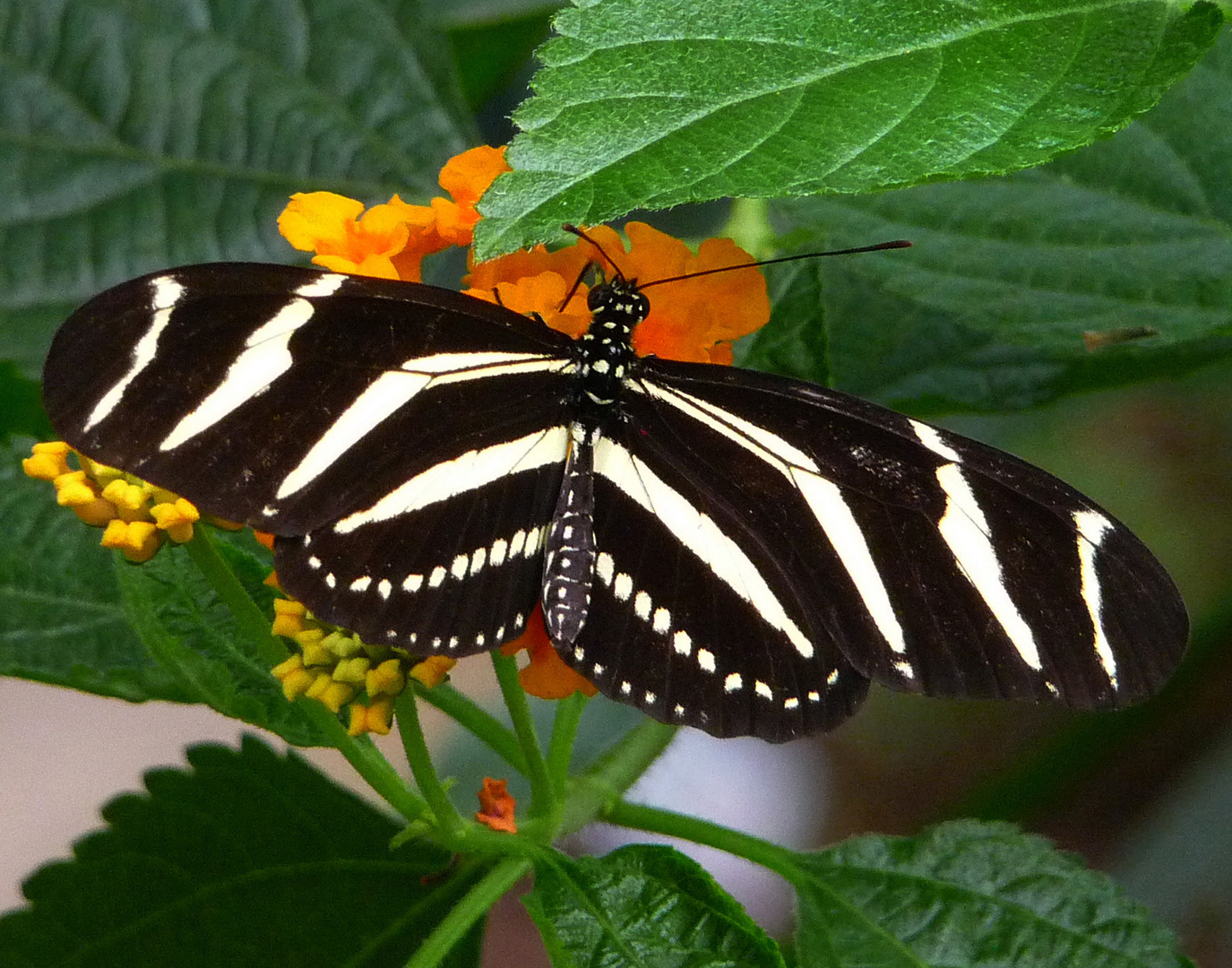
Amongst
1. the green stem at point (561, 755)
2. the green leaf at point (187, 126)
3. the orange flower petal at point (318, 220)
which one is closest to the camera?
the orange flower petal at point (318, 220)

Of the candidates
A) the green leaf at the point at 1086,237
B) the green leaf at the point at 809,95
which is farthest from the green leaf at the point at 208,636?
the green leaf at the point at 1086,237

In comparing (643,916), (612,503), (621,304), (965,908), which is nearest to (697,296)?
(621,304)

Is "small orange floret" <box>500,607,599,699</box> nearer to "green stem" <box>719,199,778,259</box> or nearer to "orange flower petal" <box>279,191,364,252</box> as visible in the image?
"orange flower petal" <box>279,191,364,252</box>

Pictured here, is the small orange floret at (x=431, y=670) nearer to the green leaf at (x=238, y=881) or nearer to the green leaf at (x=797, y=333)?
the green leaf at (x=238, y=881)

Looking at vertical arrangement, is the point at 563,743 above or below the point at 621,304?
below

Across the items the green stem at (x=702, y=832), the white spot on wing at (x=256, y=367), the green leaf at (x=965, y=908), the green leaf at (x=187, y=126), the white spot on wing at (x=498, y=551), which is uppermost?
the green leaf at (x=187, y=126)

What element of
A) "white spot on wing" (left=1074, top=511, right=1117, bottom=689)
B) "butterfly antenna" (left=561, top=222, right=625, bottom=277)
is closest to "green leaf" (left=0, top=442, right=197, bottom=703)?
"butterfly antenna" (left=561, top=222, right=625, bottom=277)

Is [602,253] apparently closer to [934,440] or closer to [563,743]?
[934,440]
